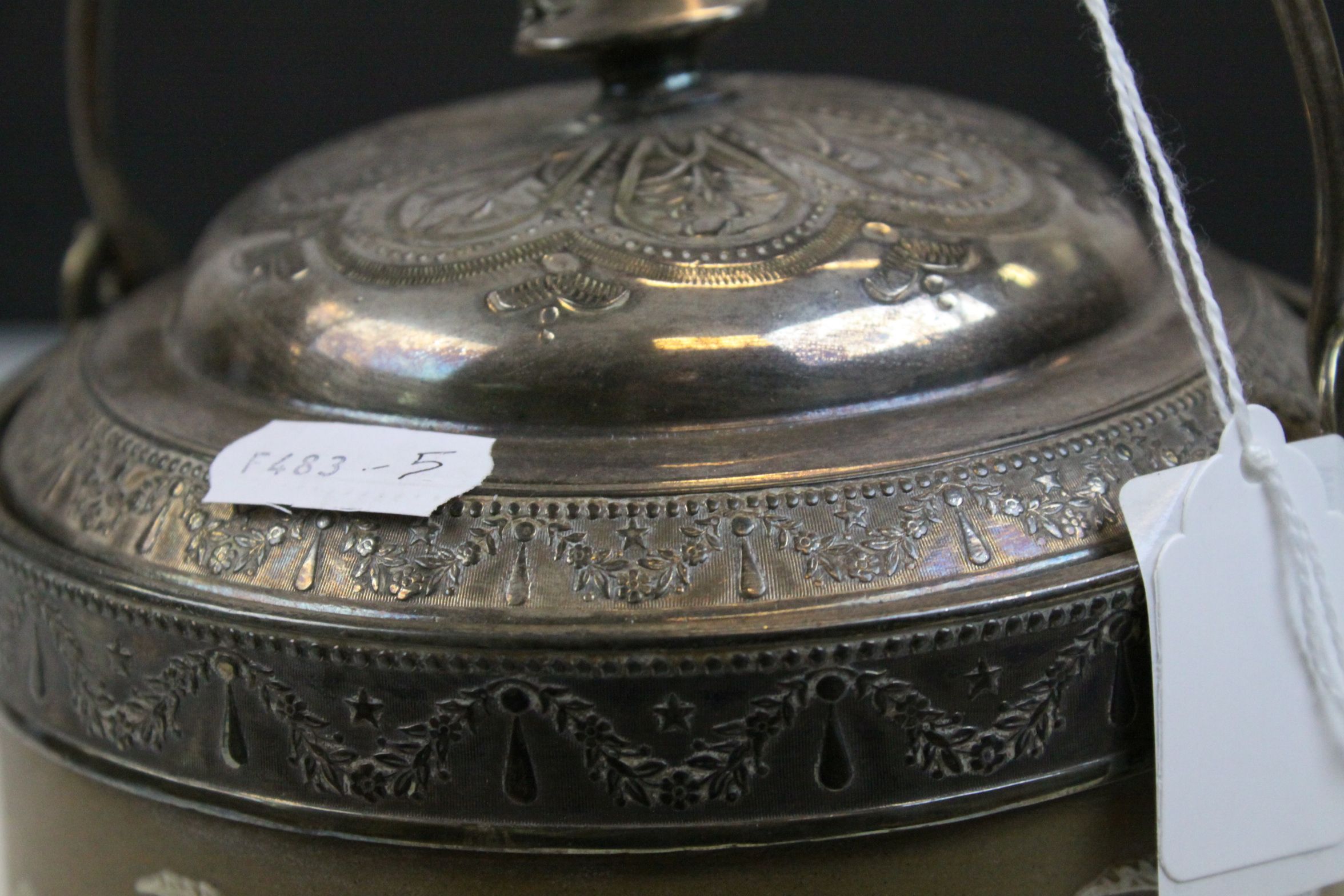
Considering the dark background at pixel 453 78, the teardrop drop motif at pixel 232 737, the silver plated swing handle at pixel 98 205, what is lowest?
the dark background at pixel 453 78

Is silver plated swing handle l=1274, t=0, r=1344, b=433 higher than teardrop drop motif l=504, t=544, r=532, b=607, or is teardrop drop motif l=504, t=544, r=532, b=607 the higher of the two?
silver plated swing handle l=1274, t=0, r=1344, b=433

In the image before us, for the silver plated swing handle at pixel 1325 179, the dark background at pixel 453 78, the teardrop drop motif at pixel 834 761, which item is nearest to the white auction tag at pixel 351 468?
the teardrop drop motif at pixel 834 761

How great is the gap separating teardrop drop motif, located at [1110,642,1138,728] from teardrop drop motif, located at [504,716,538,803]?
1.15 feet

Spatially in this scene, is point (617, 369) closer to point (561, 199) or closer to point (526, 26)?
point (561, 199)

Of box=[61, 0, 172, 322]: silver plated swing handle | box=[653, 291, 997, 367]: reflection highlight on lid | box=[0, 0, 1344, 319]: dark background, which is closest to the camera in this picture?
box=[653, 291, 997, 367]: reflection highlight on lid

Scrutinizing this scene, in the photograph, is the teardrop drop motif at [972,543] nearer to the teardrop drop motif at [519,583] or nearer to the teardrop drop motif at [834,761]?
the teardrop drop motif at [834,761]

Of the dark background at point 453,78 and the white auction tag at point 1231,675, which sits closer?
Answer: the white auction tag at point 1231,675

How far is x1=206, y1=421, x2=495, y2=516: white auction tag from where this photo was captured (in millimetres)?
958

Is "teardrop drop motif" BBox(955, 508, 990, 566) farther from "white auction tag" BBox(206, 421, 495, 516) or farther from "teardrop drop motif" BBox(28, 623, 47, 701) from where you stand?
"teardrop drop motif" BBox(28, 623, 47, 701)

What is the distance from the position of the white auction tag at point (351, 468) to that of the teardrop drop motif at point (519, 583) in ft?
0.21

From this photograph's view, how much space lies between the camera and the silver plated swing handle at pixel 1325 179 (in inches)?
39.0

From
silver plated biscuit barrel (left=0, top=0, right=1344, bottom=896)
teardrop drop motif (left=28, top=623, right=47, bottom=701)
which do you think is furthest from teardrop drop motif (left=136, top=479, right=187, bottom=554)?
teardrop drop motif (left=28, top=623, right=47, bottom=701)

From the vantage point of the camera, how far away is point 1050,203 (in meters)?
1.16

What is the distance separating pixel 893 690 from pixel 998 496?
140mm
